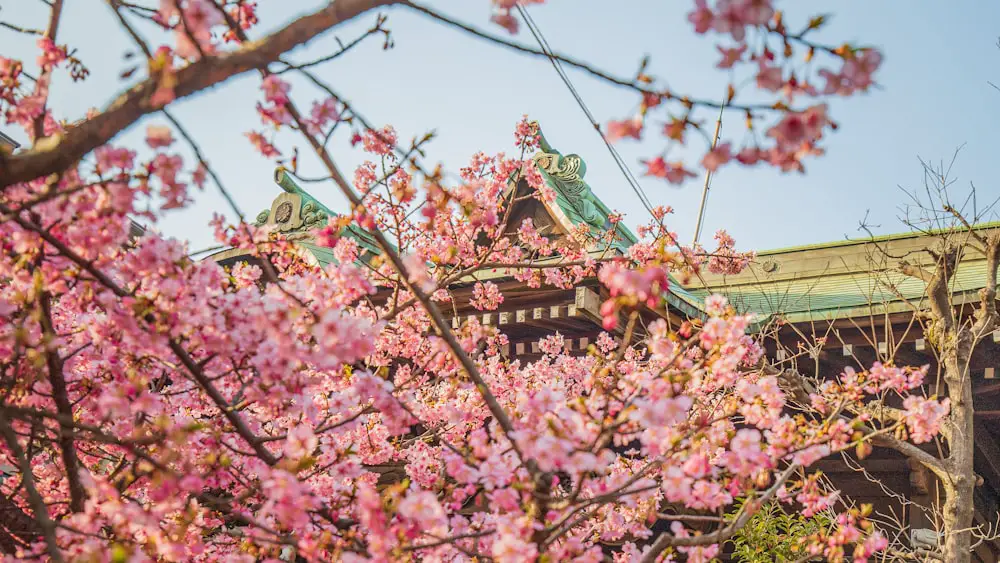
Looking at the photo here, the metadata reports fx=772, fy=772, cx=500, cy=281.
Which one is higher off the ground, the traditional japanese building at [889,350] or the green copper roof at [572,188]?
the green copper roof at [572,188]

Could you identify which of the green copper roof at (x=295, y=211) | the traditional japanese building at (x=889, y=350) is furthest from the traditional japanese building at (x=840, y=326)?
the green copper roof at (x=295, y=211)

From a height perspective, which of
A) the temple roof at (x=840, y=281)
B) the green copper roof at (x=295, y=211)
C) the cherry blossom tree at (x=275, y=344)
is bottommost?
the cherry blossom tree at (x=275, y=344)

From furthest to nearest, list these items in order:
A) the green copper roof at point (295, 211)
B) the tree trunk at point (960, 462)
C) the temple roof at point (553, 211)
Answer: the green copper roof at point (295, 211) < the temple roof at point (553, 211) < the tree trunk at point (960, 462)

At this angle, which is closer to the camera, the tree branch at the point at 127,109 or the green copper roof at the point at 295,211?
the tree branch at the point at 127,109

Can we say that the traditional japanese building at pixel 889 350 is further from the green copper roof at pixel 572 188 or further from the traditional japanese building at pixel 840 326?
the green copper roof at pixel 572 188

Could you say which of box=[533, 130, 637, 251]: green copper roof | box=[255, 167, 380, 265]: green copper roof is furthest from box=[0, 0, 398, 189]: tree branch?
box=[255, 167, 380, 265]: green copper roof

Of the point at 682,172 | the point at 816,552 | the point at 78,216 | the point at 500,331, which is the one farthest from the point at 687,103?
the point at 500,331

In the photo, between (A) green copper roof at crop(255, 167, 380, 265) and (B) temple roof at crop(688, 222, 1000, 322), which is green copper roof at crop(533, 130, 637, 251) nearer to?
(B) temple roof at crop(688, 222, 1000, 322)

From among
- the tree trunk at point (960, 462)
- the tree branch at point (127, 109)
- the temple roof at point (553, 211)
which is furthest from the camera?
the temple roof at point (553, 211)

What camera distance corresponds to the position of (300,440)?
2.54 metres

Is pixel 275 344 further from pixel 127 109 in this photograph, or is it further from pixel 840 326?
pixel 840 326

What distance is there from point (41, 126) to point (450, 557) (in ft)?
8.52

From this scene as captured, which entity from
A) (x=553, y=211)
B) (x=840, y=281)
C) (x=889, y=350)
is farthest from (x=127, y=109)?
(x=840, y=281)

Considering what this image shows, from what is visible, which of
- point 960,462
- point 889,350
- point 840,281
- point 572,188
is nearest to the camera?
point 960,462
